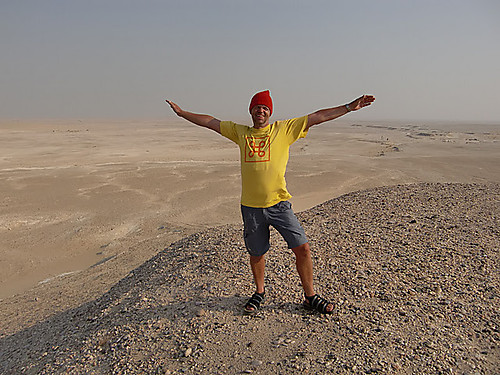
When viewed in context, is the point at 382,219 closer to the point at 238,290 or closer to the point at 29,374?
the point at 238,290

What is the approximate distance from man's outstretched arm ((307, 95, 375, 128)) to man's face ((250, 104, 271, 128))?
39 centimetres

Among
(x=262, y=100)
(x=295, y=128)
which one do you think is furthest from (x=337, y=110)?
(x=262, y=100)

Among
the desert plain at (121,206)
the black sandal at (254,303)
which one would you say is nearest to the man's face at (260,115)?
the black sandal at (254,303)

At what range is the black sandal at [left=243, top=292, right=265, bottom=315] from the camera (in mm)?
3598

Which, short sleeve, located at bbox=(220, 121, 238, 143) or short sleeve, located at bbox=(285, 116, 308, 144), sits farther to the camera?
short sleeve, located at bbox=(220, 121, 238, 143)

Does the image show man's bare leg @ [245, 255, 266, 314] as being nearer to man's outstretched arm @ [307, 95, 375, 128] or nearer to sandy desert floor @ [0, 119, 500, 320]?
man's outstretched arm @ [307, 95, 375, 128]

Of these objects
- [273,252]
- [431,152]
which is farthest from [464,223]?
[431,152]

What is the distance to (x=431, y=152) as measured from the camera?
2802cm

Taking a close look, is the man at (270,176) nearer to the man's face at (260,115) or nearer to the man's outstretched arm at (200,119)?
the man's face at (260,115)

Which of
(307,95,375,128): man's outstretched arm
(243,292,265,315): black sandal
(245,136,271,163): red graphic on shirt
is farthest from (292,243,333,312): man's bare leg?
(307,95,375,128): man's outstretched arm

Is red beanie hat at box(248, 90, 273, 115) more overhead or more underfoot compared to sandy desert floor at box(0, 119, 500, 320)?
more overhead

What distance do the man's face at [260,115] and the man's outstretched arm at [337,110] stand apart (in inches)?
15.2

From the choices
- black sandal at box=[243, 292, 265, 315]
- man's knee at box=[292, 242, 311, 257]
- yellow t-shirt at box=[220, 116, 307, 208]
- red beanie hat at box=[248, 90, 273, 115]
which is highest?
red beanie hat at box=[248, 90, 273, 115]

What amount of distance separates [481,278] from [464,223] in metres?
2.02
